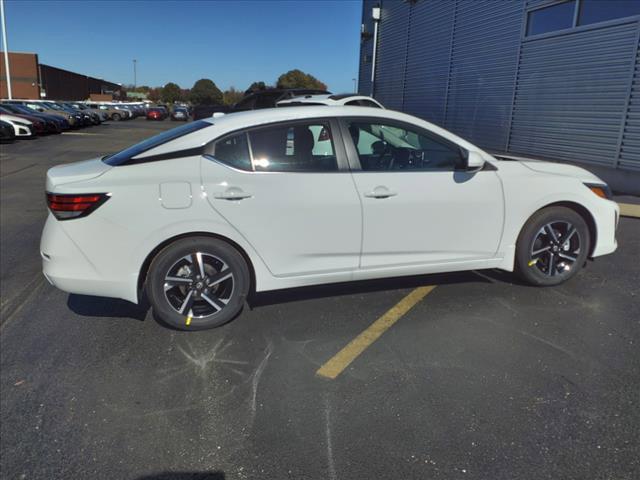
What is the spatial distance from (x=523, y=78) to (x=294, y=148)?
11.3 metres

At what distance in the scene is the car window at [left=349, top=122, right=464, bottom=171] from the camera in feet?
13.1

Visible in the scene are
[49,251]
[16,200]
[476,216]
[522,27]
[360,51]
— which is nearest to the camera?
[49,251]

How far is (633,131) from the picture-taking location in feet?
32.4

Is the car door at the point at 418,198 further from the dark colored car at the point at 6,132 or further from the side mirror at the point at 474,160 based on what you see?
the dark colored car at the point at 6,132

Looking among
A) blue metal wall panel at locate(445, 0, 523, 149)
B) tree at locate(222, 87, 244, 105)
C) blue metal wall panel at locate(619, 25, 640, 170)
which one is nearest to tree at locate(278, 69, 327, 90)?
tree at locate(222, 87, 244, 105)

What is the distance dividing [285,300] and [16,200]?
6.59 m

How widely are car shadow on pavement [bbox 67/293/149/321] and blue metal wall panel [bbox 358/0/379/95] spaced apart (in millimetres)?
23741

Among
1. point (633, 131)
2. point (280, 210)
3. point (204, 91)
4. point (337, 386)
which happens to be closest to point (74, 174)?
point (280, 210)

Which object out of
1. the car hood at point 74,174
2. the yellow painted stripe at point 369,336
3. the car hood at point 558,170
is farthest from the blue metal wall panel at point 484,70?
the car hood at point 74,174

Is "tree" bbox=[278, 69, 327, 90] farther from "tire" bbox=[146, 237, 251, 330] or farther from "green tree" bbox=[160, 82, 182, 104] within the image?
A: "tire" bbox=[146, 237, 251, 330]

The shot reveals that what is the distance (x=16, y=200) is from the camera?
8.66 m

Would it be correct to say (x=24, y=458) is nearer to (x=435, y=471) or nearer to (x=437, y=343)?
(x=435, y=471)

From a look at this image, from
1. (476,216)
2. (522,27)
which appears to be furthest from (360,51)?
(476,216)

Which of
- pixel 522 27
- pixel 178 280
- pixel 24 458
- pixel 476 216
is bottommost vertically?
pixel 24 458
